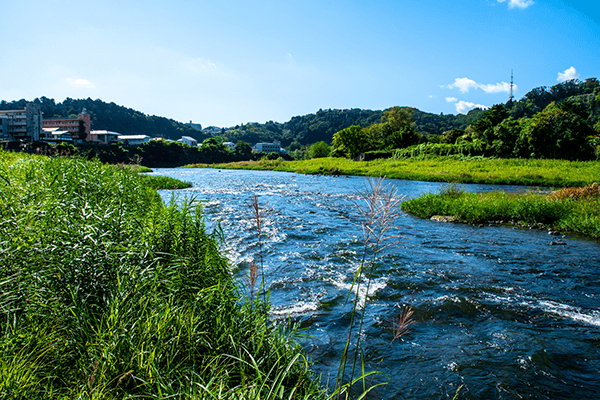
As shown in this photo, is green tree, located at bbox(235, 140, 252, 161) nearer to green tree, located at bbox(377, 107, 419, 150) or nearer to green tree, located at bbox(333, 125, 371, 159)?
green tree, located at bbox(333, 125, 371, 159)

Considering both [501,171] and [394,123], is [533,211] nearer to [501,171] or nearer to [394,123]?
[501,171]

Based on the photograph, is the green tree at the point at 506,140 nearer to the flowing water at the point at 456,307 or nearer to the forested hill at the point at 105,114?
the flowing water at the point at 456,307

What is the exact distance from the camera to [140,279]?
12.6 feet

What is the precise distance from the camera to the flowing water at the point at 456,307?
457 centimetres

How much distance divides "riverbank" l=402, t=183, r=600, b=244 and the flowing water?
4.81 ft

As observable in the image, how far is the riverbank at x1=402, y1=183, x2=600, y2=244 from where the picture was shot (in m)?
13.2

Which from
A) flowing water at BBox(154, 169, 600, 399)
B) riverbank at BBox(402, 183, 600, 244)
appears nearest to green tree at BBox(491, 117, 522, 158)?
riverbank at BBox(402, 183, 600, 244)

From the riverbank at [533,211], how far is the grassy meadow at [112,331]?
14.4m

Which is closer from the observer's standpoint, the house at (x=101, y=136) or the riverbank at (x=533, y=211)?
the riverbank at (x=533, y=211)

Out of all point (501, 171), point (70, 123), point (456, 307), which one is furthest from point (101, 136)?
point (456, 307)

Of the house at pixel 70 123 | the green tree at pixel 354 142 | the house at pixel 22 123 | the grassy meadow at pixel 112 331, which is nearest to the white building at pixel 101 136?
the house at pixel 70 123

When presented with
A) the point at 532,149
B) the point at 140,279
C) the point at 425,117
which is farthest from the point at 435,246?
the point at 425,117

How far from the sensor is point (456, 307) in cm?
670

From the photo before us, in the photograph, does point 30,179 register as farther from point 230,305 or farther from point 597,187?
point 597,187
